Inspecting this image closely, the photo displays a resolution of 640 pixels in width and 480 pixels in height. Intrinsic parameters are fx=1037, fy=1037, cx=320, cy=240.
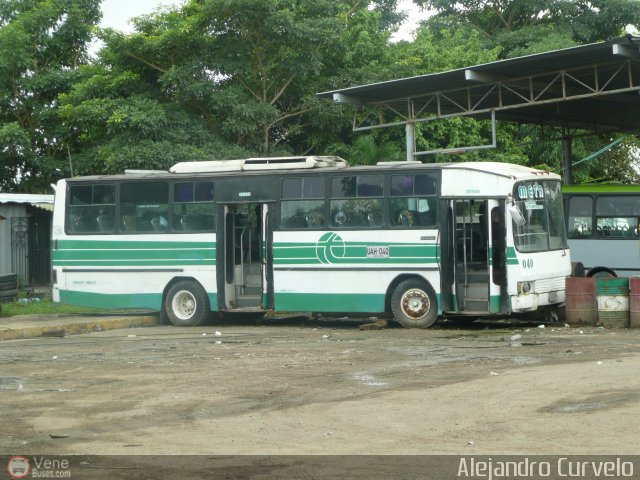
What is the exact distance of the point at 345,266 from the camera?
19391 mm

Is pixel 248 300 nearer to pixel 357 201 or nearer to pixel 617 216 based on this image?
pixel 357 201

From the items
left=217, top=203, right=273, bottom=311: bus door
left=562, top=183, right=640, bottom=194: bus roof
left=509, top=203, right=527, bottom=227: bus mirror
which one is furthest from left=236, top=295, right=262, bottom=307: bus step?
left=562, top=183, right=640, bottom=194: bus roof

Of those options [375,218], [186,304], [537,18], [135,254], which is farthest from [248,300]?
[537,18]

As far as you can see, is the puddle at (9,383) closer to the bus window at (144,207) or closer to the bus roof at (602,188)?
the bus window at (144,207)

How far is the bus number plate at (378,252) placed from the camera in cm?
1906

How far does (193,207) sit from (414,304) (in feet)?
16.4

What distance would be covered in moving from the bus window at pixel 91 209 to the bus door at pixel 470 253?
7230mm

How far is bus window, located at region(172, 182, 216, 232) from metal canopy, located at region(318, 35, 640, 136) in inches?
179

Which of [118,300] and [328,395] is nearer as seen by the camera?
[328,395]

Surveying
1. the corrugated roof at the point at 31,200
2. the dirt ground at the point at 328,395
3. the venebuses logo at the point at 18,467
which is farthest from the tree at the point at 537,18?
the venebuses logo at the point at 18,467

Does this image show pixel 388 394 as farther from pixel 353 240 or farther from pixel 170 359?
pixel 353 240

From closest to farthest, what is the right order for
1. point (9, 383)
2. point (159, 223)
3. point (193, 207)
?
point (9, 383) < point (193, 207) < point (159, 223)

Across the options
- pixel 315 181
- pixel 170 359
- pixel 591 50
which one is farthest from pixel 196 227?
pixel 591 50

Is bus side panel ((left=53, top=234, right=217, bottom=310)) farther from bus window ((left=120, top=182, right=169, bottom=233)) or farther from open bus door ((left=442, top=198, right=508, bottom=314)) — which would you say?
open bus door ((left=442, top=198, right=508, bottom=314))
